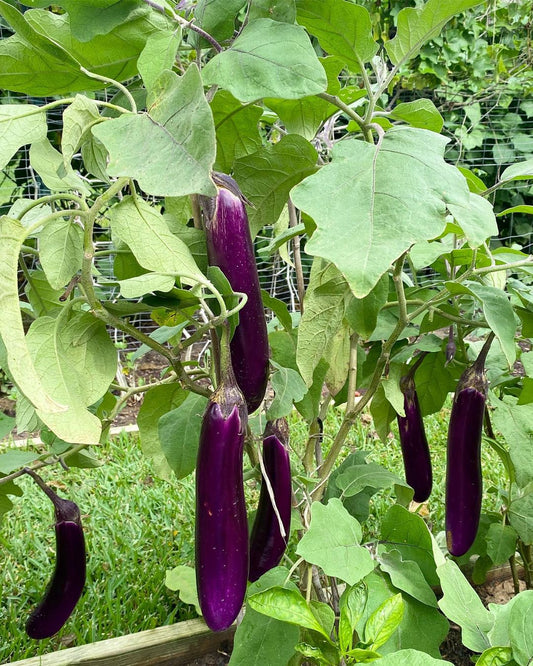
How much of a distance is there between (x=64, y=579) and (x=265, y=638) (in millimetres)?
292

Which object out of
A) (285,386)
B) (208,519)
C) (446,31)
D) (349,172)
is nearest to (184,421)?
(285,386)

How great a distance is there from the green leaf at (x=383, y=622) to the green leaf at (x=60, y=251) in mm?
394

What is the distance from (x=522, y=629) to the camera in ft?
1.85

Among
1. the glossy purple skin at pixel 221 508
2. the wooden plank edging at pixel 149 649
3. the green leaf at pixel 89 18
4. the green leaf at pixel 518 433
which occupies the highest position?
the green leaf at pixel 89 18

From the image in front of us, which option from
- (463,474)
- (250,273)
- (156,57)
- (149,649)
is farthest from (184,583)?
(156,57)

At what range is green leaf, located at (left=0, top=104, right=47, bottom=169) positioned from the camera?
1.65 feet

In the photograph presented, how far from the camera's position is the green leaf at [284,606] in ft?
1.94

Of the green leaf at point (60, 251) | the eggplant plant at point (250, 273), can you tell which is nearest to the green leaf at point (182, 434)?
the eggplant plant at point (250, 273)

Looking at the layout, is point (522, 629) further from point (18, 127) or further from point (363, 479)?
point (18, 127)

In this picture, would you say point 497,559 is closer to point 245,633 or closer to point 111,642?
point 245,633

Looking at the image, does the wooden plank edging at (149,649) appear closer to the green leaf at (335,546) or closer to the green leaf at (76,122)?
the green leaf at (335,546)

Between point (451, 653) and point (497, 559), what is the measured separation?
241 mm

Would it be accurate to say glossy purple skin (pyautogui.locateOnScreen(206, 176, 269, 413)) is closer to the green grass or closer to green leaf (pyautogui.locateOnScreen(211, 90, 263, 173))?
green leaf (pyautogui.locateOnScreen(211, 90, 263, 173))

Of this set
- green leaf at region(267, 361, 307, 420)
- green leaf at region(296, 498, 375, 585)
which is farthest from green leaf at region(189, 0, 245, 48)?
green leaf at region(296, 498, 375, 585)
